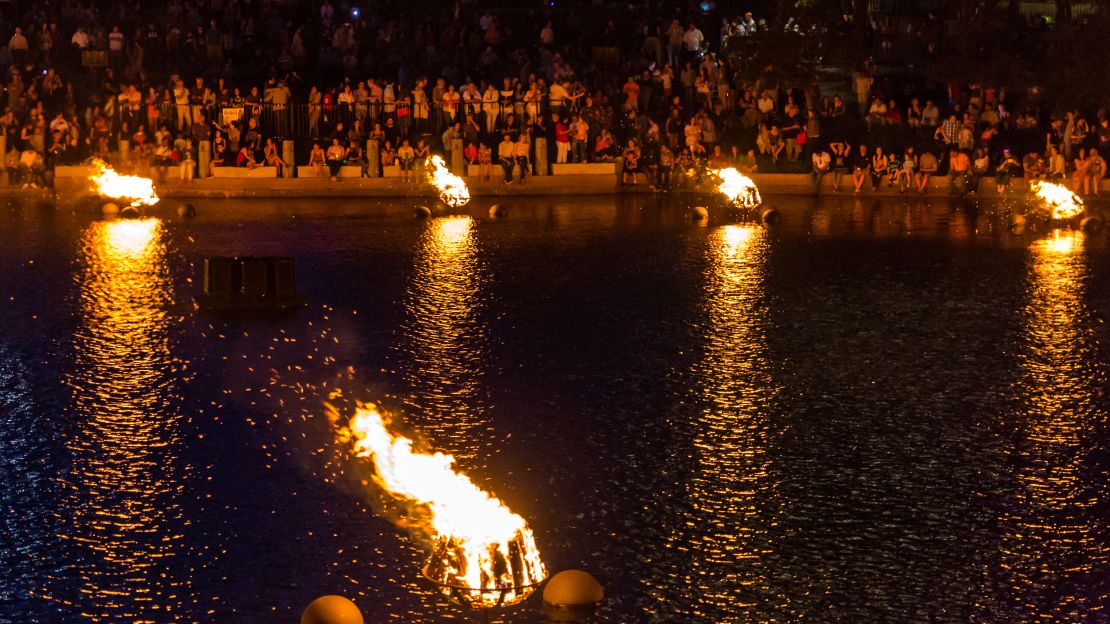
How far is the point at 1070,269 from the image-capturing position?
21859 millimetres

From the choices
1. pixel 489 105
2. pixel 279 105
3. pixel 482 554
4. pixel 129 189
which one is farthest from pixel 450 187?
pixel 482 554

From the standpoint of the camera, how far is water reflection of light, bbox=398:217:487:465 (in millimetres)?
13000

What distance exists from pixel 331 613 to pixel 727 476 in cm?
424

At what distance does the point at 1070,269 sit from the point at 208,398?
13.4 metres

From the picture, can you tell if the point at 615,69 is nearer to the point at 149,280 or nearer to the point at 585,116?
the point at 585,116

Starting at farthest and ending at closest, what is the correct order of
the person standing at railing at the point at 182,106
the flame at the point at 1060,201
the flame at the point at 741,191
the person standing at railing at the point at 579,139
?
the person standing at railing at the point at 182,106, the person standing at railing at the point at 579,139, the flame at the point at 741,191, the flame at the point at 1060,201

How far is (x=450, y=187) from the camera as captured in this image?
31.8m

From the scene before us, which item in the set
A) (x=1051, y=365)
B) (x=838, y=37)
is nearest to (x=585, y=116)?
(x=838, y=37)

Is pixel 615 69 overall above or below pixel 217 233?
above

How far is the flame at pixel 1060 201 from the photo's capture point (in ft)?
95.5

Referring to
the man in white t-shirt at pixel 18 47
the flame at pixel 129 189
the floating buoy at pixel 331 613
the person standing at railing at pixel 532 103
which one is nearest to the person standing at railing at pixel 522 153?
the person standing at railing at pixel 532 103

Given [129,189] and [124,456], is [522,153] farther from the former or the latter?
[124,456]

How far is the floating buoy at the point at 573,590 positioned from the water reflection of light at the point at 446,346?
3.17 metres

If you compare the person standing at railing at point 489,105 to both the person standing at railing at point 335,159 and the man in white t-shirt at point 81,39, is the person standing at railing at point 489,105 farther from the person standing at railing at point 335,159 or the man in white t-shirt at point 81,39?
the man in white t-shirt at point 81,39
